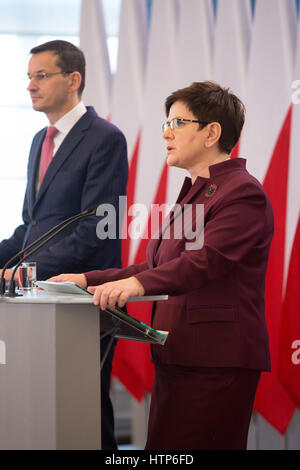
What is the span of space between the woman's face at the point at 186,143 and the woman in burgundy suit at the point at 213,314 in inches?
2.8

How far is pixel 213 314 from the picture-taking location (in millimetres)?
1767

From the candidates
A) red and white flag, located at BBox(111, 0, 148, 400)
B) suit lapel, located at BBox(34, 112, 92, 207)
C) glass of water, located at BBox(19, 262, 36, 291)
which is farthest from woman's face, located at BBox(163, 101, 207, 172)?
red and white flag, located at BBox(111, 0, 148, 400)

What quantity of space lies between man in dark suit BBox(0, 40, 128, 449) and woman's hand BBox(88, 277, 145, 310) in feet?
2.93

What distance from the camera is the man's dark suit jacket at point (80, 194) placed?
8.20 feet

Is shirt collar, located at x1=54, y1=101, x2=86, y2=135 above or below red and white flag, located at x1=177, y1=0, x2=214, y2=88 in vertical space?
below

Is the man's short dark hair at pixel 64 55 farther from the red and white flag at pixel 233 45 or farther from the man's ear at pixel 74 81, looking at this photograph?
the red and white flag at pixel 233 45

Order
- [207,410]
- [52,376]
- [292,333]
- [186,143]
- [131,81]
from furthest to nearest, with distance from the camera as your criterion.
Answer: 1. [131,81]
2. [292,333]
3. [186,143]
4. [207,410]
5. [52,376]

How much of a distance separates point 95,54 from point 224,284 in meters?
2.64

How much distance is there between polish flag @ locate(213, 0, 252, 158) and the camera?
10.8ft

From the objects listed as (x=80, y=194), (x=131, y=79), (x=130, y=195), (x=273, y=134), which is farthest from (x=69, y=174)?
(x=131, y=79)

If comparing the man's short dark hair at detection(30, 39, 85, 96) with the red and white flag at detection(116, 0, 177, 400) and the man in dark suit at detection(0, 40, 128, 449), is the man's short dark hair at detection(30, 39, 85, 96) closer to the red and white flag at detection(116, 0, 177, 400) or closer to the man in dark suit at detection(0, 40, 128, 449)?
the man in dark suit at detection(0, 40, 128, 449)

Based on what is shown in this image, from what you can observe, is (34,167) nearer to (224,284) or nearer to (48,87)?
(48,87)

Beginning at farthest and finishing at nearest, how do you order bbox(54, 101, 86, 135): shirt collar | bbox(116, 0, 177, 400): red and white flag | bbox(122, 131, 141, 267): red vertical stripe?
bbox(122, 131, 141, 267): red vertical stripe → bbox(116, 0, 177, 400): red and white flag → bbox(54, 101, 86, 135): shirt collar
